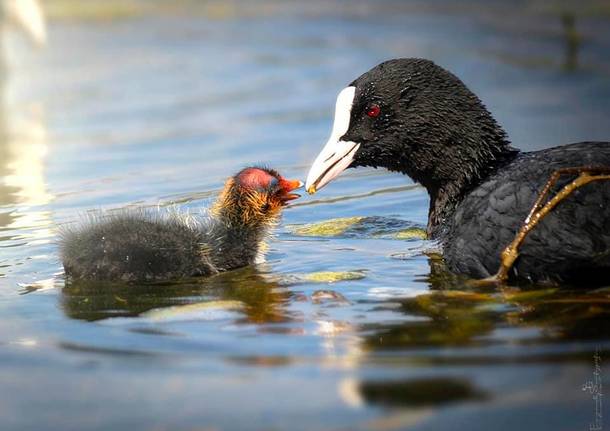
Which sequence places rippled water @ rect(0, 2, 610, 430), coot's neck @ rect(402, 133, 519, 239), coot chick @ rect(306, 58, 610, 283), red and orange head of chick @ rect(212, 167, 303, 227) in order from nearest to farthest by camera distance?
rippled water @ rect(0, 2, 610, 430) → coot chick @ rect(306, 58, 610, 283) → coot's neck @ rect(402, 133, 519, 239) → red and orange head of chick @ rect(212, 167, 303, 227)

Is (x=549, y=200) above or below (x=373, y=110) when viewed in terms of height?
below

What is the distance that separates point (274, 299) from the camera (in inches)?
200

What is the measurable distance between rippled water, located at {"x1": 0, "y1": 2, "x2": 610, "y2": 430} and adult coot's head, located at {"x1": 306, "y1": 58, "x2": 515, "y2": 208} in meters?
0.40

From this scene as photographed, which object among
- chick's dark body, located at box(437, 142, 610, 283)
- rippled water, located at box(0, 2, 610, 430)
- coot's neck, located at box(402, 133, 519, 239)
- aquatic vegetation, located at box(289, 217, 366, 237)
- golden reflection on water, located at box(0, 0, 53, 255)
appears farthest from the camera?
golden reflection on water, located at box(0, 0, 53, 255)

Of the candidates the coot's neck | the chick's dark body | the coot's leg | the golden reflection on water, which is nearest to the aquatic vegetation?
the coot's neck

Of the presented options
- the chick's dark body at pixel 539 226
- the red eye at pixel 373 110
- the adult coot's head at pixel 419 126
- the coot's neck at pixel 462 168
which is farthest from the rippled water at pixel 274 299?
the red eye at pixel 373 110

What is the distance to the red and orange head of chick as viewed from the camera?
5.89 m

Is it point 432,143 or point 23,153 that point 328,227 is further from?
point 23,153

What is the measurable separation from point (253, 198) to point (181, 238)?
0.45 metres

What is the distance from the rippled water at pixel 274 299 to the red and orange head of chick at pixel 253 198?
8.7 inches

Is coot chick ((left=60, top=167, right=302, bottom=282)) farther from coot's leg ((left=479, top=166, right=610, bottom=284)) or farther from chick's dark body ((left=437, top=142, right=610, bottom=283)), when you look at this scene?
→ coot's leg ((left=479, top=166, right=610, bottom=284))

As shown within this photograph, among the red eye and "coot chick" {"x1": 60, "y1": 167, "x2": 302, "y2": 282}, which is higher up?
the red eye

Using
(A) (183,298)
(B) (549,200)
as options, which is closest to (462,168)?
(B) (549,200)

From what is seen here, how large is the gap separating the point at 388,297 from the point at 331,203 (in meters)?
2.21
